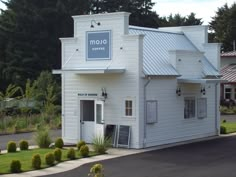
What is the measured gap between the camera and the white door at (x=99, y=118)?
84.2ft

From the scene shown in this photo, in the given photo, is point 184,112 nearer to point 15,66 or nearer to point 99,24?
point 99,24

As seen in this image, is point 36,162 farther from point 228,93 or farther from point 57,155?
point 228,93

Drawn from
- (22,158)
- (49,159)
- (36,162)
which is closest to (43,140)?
(22,158)

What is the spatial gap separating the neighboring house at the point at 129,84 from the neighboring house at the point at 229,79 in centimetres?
2924

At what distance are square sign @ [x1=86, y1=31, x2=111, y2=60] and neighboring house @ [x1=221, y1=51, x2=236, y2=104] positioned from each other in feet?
106

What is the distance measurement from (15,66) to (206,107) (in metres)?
35.1

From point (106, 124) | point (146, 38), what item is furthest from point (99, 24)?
point (106, 124)

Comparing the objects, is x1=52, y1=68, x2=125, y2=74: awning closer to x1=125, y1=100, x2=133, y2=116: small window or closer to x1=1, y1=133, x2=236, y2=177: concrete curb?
x1=125, y1=100, x2=133, y2=116: small window

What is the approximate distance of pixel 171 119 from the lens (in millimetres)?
26938

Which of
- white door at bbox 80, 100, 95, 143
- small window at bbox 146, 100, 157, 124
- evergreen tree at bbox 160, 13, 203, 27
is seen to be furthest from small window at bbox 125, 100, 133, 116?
evergreen tree at bbox 160, 13, 203, 27

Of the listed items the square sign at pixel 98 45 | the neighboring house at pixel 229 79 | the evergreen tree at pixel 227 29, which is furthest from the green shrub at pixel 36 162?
the evergreen tree at pixel 227 29

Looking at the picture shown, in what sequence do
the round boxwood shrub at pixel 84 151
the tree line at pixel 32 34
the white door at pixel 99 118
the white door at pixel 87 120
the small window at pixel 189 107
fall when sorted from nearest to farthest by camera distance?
the round boxwood shrub at pixel 84 151 < the white door at pixel 99 118 < the white door at pixel 87 120 < the small window at pixel 189 107 < the tree line at pixel 32 34

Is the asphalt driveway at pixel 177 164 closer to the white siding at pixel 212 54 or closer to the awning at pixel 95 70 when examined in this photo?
the awning at pixel 95 70

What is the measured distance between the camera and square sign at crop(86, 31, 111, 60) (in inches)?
1021
